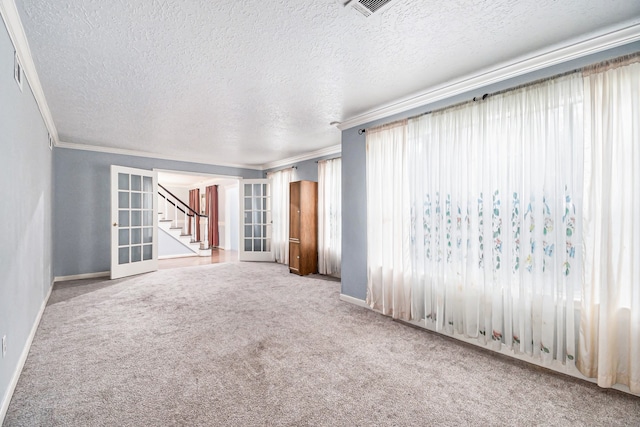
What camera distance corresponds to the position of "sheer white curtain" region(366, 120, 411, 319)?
3.29 meters

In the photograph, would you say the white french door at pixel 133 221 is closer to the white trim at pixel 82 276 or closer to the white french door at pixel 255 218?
the white trim at pixel 82 276

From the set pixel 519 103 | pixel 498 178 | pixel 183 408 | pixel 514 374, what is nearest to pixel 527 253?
pixel 498 178

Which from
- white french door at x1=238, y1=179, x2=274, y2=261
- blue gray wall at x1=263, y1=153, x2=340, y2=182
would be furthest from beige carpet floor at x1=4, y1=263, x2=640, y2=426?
white french door at x1=238, y1=179, x2=274, y2=261

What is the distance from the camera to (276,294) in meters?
4.35

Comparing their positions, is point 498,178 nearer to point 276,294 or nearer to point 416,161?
point 416,161

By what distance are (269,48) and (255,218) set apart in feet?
18.2

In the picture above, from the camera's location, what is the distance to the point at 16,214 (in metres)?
2.20

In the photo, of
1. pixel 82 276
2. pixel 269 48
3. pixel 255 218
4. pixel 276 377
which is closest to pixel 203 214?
pixel 255 218

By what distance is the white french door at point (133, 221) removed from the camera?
17.4 feet

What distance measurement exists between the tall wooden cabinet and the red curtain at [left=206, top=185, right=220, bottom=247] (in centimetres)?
543

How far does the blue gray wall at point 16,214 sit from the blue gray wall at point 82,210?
253 cm

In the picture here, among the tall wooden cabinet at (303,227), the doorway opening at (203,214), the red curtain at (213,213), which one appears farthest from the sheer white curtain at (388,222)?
the red curtain at (213,213)

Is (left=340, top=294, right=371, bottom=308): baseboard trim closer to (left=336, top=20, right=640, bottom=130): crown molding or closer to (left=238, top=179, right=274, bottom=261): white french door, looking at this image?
(left=336, top=20, right=640, bottom=130): crown molding

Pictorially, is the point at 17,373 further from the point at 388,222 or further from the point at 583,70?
the point at 583,70
